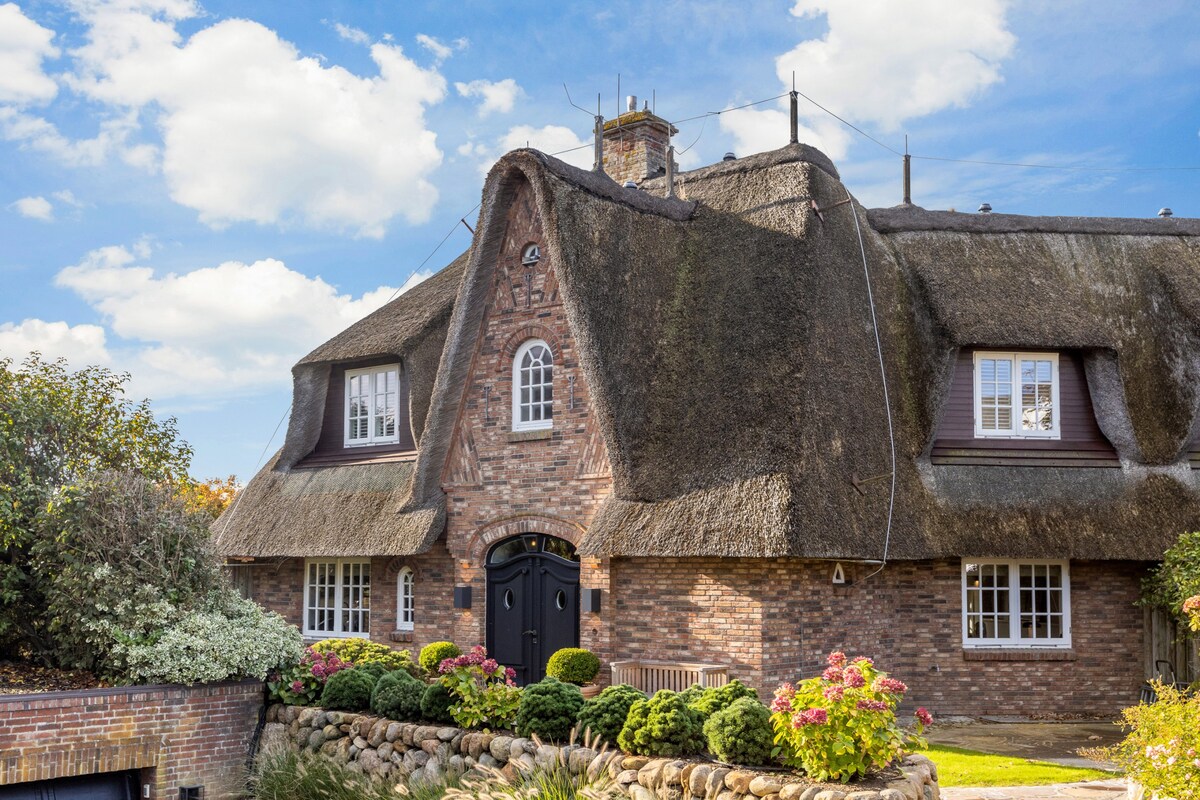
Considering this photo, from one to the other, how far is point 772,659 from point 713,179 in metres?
8.51

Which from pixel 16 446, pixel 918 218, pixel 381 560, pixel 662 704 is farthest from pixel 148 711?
pixel 918 218

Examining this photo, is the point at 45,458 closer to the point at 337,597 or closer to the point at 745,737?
the point at 337,597

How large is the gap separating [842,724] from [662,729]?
169cm

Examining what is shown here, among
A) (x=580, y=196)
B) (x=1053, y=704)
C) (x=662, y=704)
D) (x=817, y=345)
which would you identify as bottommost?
(x=1053, y=704)

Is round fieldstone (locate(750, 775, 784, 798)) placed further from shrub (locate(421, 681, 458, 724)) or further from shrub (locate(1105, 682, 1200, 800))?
shrub (locate(421, 681, 458, 724))

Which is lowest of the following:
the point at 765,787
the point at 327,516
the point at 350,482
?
the point at 765,787

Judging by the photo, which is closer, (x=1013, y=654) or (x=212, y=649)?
(x=212, y=649)

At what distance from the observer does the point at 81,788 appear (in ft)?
40.1

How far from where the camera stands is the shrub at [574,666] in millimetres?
15500

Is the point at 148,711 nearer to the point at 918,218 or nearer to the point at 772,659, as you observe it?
the point at 772,659

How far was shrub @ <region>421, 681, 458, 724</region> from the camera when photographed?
1238cm

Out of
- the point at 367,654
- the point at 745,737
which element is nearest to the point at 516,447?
the point at 367,654

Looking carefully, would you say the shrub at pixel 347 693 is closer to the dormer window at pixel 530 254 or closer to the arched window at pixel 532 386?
the arched window at pixel 532 386

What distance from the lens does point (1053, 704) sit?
56.2 feet
